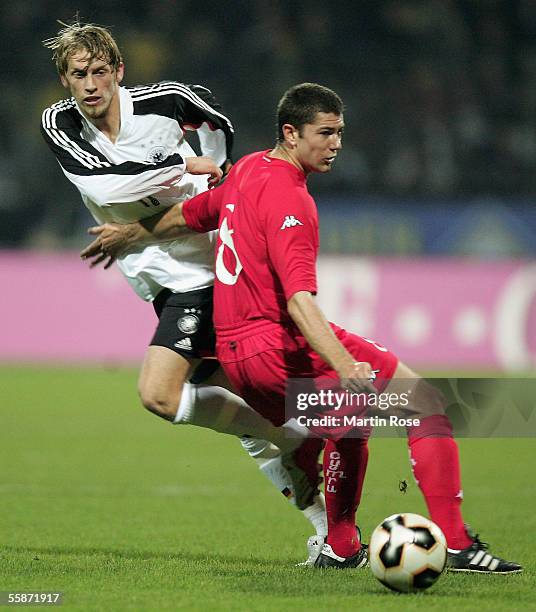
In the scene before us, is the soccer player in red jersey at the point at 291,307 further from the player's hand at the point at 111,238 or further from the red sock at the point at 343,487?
the player's hand at the point at 111,238

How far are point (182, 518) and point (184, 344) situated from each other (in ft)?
4.44

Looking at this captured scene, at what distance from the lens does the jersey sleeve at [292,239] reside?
4367 millimetres

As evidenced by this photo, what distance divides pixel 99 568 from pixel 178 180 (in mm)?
1779

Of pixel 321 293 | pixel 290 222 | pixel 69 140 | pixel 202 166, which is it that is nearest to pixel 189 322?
pixel 202 166

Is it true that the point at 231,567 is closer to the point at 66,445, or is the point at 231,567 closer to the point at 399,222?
the point at 66,445

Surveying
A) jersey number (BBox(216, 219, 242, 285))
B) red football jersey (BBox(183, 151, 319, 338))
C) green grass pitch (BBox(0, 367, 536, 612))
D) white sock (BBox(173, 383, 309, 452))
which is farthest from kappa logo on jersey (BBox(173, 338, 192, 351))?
green grass pitch (BBox(0, 367, 536, 612))

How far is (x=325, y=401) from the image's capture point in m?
4.61

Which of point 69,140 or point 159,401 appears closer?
point 159,401

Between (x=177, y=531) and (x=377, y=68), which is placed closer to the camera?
(x=177, y=531)

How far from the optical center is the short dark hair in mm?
4629

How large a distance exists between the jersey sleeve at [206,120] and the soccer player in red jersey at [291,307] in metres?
0.82

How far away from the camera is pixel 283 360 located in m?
4.64

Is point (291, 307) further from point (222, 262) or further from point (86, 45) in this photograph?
point (86, 45)

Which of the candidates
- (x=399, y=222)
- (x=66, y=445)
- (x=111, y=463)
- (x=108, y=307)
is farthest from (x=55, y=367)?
(x=111, y=463)
